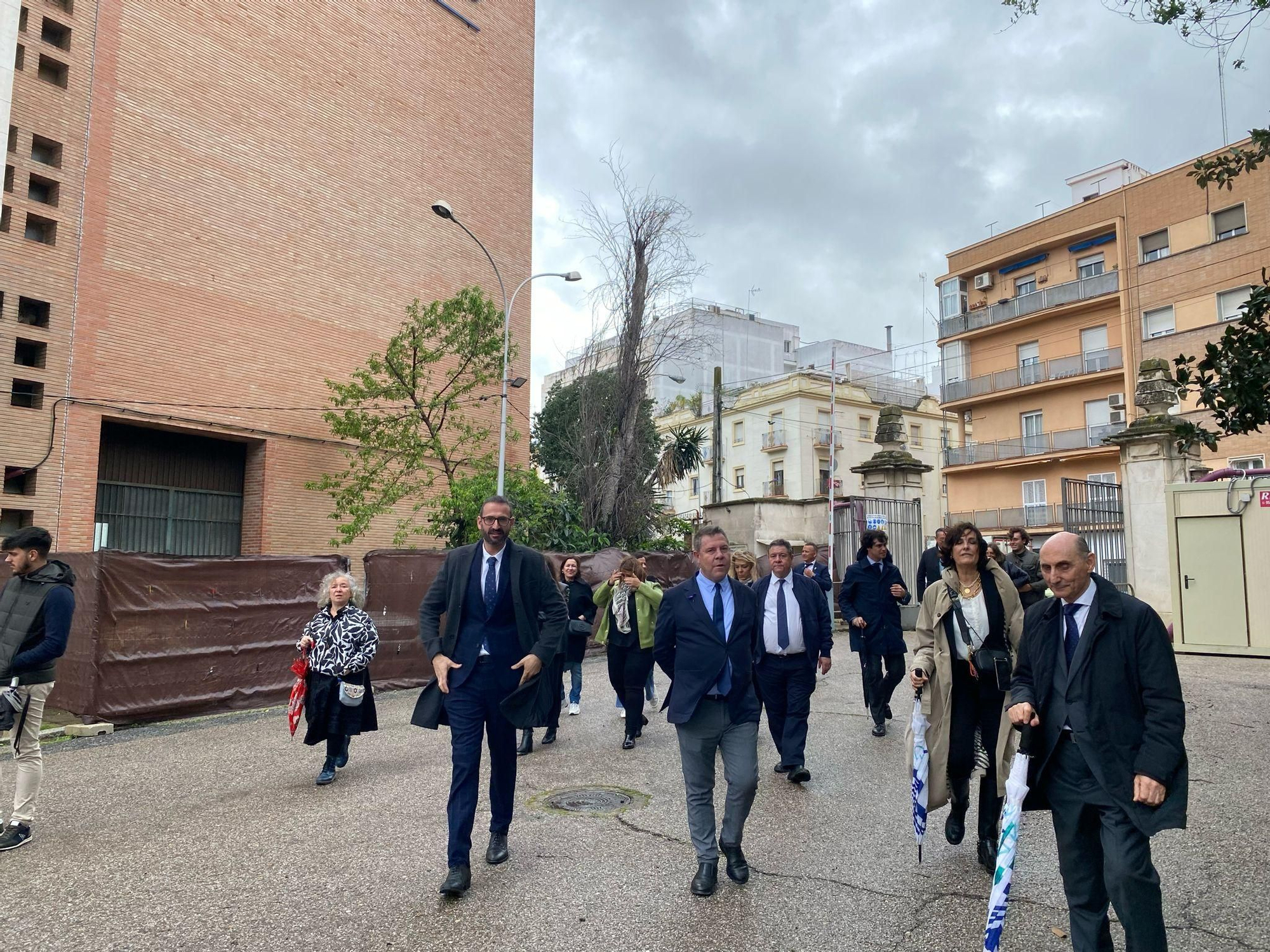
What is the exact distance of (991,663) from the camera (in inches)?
201

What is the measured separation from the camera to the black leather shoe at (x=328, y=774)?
702cm

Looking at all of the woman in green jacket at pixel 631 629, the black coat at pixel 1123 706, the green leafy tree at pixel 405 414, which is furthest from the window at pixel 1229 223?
the black coat at pixel 1123 706

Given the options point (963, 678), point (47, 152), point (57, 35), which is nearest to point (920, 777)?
point (963, 678)

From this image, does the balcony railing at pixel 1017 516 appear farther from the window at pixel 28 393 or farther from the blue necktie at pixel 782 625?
the window at pixel 28 393

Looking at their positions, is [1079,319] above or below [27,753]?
above

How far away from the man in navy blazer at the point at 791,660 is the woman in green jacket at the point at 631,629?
1.76 metres

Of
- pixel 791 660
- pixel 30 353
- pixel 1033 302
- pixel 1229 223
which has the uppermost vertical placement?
pixel 1229 223

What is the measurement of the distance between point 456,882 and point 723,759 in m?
1.49

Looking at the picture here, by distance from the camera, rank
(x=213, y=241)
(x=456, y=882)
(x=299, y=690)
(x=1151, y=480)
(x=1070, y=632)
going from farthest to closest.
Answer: (x=213, y=241) → (x=1151, y=480) → (x=299, y=690) → (x=456, y=882) → (x=1070, y=632)

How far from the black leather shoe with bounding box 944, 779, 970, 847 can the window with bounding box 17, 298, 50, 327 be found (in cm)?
1818

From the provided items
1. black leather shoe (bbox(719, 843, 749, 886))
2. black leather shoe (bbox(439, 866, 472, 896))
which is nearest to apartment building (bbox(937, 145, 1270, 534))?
black leather shoe (bbox(719, 843, 749, 886))

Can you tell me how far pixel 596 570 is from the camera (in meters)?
17.3

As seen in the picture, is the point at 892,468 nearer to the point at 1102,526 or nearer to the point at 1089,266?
the point at 1102,526

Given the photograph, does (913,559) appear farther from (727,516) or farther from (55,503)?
(55,503)
